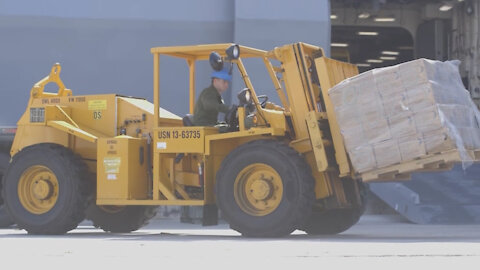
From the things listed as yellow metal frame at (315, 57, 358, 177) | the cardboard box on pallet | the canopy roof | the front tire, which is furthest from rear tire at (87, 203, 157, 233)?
the cardboard box on pallet

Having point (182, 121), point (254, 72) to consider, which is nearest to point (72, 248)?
point (182, 121)

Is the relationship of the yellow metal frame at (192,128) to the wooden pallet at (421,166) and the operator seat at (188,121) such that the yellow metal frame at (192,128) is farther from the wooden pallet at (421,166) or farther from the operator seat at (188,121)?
the wooden pallet at (421,166)

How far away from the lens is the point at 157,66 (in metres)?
12.7

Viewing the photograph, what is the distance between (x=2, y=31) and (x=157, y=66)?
8536 millimetres

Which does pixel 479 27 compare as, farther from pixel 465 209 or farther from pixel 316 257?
Result: pixel 316 257

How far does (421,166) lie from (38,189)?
5.10m

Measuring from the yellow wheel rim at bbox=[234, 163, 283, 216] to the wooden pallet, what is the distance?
1.00 meters

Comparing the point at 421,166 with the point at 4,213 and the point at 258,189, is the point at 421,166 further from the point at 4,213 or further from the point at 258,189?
the point at 4,213

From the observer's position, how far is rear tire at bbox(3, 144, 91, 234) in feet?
41.5

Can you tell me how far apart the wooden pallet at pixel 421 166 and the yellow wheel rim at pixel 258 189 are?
39.5 inches

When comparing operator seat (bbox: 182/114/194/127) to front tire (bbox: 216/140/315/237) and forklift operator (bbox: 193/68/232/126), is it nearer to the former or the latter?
forklift operator (bbox: 193/68/232/126)

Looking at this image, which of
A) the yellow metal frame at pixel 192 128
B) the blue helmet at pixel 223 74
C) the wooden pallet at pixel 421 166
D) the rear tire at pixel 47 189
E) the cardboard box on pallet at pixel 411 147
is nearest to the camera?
the wooden pallet at pixel 421 166

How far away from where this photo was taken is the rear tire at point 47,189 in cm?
1265

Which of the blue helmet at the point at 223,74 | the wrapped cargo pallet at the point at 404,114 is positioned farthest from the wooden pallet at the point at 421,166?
the blue helmet at the point at 223,74
